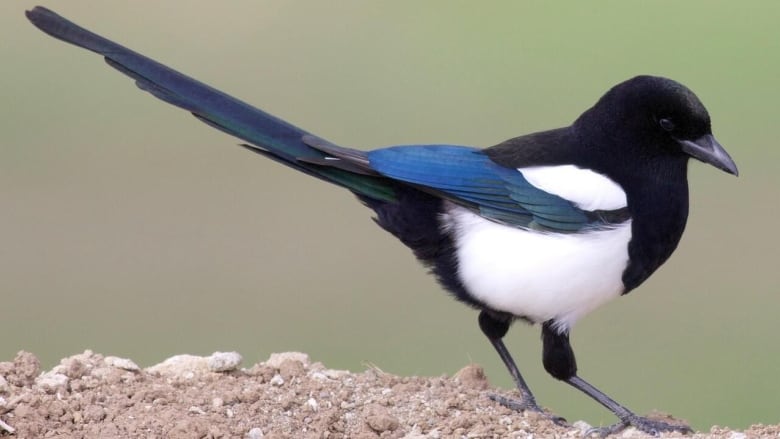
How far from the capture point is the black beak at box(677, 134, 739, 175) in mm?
3119

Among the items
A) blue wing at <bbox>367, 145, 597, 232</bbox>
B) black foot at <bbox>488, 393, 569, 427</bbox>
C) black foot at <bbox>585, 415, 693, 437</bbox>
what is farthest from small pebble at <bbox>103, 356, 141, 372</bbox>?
black foot at <bbox>585, 415, 693, 437</bbox>

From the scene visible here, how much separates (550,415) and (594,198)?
2.10ft

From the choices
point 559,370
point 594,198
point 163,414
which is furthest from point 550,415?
point 163,414

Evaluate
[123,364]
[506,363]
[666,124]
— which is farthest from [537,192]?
[123,364]

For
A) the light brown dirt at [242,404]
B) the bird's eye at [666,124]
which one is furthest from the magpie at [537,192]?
the light brown dirt at [242,404]

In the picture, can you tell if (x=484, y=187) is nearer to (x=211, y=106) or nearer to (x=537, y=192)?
(x=537, y=192)

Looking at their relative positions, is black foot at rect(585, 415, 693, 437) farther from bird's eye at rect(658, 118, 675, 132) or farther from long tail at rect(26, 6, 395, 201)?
long tail at rect(26, 6, 395, 201)

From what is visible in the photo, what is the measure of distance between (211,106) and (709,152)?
1.42 m

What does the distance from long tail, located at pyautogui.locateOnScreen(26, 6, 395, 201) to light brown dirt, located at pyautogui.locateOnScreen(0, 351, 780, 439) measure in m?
0.60

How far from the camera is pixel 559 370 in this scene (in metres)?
3.29

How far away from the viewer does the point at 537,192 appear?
10.4 feet

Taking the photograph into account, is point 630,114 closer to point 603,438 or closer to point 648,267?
point 648,267

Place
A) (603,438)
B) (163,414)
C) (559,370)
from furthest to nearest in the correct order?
(559,370) → (603,438) → (163,414)

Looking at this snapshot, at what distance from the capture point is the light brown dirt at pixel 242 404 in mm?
2748
